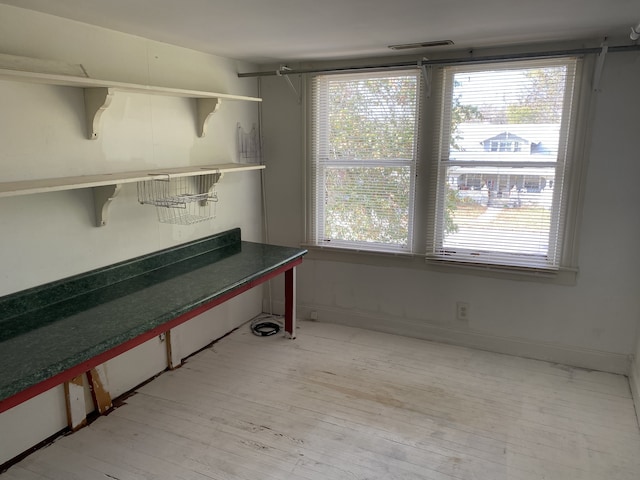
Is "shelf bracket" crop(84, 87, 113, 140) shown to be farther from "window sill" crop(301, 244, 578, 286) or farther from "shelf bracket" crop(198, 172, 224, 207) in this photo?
"window sill" crop(301, 244, 578, 286)

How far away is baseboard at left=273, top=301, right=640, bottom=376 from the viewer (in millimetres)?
3068

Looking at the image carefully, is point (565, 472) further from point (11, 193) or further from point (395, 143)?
point (11, 193)

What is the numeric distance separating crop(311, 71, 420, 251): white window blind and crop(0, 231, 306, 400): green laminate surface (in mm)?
701

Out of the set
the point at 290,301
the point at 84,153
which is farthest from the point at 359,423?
the point at 84,153

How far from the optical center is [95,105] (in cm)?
224

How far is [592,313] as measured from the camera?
9.97 ft

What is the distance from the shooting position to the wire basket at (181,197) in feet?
8.84

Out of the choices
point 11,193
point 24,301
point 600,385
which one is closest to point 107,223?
point 24,301

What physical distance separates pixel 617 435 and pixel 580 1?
82.7 inches

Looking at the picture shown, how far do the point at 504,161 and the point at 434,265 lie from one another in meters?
0.87

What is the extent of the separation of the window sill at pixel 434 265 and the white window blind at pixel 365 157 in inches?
2.5

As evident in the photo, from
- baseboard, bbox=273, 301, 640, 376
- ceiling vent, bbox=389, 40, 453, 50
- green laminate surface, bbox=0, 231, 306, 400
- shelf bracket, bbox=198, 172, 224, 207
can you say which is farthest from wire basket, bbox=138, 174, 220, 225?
ceiling vent, bbox=389, 40, 453, 50

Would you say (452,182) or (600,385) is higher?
(452,182)

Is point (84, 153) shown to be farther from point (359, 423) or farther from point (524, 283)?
point (524, 283)
